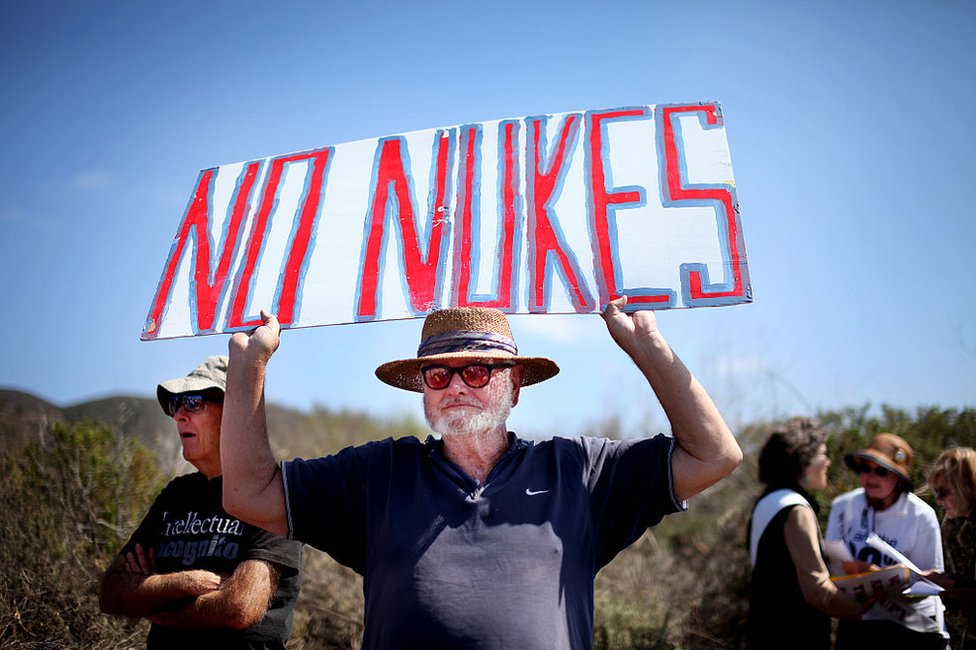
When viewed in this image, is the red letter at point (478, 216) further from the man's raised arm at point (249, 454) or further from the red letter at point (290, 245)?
the man's raised arm at point (249, 454)

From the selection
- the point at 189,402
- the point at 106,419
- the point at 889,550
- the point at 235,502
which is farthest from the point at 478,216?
the point at 106,419

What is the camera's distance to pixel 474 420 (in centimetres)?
233

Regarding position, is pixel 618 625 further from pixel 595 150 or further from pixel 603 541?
pixel 595 150

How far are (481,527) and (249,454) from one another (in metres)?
0.74

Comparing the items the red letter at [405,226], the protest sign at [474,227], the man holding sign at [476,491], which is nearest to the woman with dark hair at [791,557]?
the man holding sign at [476,491]

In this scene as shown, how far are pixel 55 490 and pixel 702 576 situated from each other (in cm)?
615

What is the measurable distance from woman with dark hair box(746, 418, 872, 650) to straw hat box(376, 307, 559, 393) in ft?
5.71

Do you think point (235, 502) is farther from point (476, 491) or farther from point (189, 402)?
point (189, 402)

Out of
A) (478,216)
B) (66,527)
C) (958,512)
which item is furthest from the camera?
(66,527)

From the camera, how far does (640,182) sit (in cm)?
264

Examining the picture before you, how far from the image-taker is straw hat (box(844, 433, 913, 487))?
3.86 metres

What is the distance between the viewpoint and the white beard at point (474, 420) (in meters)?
2.33

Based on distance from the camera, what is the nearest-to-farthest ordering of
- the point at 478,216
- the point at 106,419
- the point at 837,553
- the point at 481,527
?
the point at 481,527
the point at 478,216
the point at 837,553
the point at 106,419

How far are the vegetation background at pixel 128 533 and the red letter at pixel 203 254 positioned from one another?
85.9 inches
